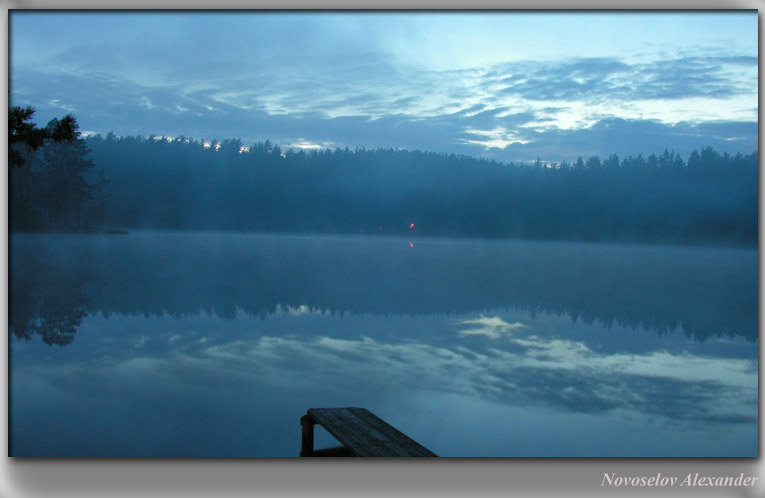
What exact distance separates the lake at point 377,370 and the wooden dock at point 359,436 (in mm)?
306

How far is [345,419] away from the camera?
3959 millimetres

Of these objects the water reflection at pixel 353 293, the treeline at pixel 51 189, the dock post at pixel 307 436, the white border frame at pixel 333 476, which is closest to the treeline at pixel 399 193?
the treeline at pixel 51 189

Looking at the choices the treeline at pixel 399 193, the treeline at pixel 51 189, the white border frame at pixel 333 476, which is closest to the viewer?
the white border frame at pixel 333 476

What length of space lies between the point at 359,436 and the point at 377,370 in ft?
8.80

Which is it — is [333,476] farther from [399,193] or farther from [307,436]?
[399,193]

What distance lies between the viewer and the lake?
4492 millimetres

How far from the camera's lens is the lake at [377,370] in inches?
177

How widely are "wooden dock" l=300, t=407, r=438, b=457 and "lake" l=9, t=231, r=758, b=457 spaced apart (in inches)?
12.1

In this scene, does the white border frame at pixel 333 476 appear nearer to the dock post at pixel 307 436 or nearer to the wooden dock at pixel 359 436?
the wooden dock at pixel 359 436

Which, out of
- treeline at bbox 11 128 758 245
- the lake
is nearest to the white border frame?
the lake

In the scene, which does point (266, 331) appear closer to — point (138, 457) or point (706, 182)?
point (138, 457)

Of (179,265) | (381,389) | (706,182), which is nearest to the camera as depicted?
(381,389)

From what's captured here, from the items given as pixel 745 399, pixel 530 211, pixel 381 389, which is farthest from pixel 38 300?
pixel 530 211

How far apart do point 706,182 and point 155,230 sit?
56.5 metres
